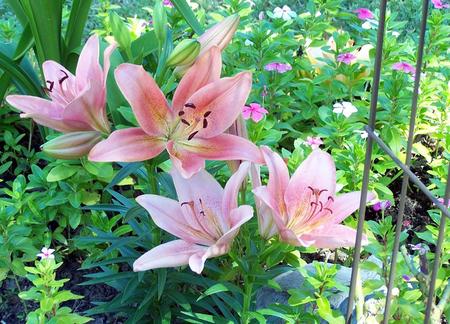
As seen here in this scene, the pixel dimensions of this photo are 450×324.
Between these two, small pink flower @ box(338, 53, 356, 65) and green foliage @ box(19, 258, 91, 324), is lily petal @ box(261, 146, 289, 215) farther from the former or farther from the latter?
small pink flower @ box(338, 53, 356, 65)

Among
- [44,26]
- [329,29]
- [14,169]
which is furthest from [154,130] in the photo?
[329,29]

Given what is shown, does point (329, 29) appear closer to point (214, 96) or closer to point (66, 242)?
point (66, 242)

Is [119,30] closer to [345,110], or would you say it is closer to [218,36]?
[218,36]

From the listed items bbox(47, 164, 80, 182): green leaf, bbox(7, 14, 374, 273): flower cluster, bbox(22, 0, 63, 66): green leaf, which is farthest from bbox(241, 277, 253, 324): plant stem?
bbox(22, 0, 63, 66): green leaf

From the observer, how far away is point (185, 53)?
1025 mm

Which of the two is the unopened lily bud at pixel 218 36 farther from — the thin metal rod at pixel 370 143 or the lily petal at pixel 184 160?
the thin metal rod at pixel 370 143

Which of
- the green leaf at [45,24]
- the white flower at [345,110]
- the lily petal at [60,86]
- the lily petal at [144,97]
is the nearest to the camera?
the lily petal at [144,97]

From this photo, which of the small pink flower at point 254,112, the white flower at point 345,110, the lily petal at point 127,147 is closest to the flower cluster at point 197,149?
the lily petal at point 127,147

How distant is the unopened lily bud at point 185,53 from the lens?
102 cm

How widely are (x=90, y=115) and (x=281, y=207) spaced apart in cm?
35

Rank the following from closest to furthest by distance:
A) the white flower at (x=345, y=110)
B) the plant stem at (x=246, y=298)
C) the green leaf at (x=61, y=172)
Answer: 1. the plant stem at (x=246, y=298)
2. the green leaf at (x=61, y=172)
3. the white flower at (x=345, y=110)

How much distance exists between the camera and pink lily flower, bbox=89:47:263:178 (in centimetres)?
100

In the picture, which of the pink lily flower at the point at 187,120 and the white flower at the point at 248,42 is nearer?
the pink lily flower at the point at 187,120

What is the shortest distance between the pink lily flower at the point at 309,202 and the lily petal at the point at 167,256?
15 cm
